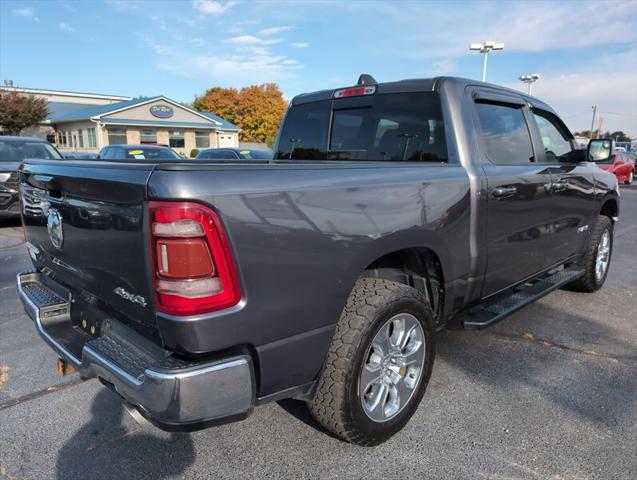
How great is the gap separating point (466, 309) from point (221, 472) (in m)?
1.87

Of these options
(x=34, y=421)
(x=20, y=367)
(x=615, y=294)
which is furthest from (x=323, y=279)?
(x=615, y=294)

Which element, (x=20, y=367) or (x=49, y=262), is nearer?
(x=49, y=262)

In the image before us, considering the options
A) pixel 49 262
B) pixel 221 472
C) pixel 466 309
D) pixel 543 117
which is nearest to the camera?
pixel 221 472

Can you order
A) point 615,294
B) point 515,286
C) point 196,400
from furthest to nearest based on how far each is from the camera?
point 615,294
point 515,286
point 196,400

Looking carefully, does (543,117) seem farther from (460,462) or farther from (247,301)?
(247,301)

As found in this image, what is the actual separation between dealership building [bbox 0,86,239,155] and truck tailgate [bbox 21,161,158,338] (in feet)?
117

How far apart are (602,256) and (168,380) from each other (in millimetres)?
5047

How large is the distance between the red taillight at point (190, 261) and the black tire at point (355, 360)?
0.67m

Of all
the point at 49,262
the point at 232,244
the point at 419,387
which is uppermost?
the point at 232,244

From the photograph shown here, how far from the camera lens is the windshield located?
9523 millimetres

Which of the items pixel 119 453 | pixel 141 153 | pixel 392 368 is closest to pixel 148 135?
pixel 141 153

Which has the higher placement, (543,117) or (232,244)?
(543,117)

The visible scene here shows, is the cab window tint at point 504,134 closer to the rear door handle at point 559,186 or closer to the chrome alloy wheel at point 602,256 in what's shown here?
the rear door handle at point 559,186

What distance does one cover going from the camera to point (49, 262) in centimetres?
265
